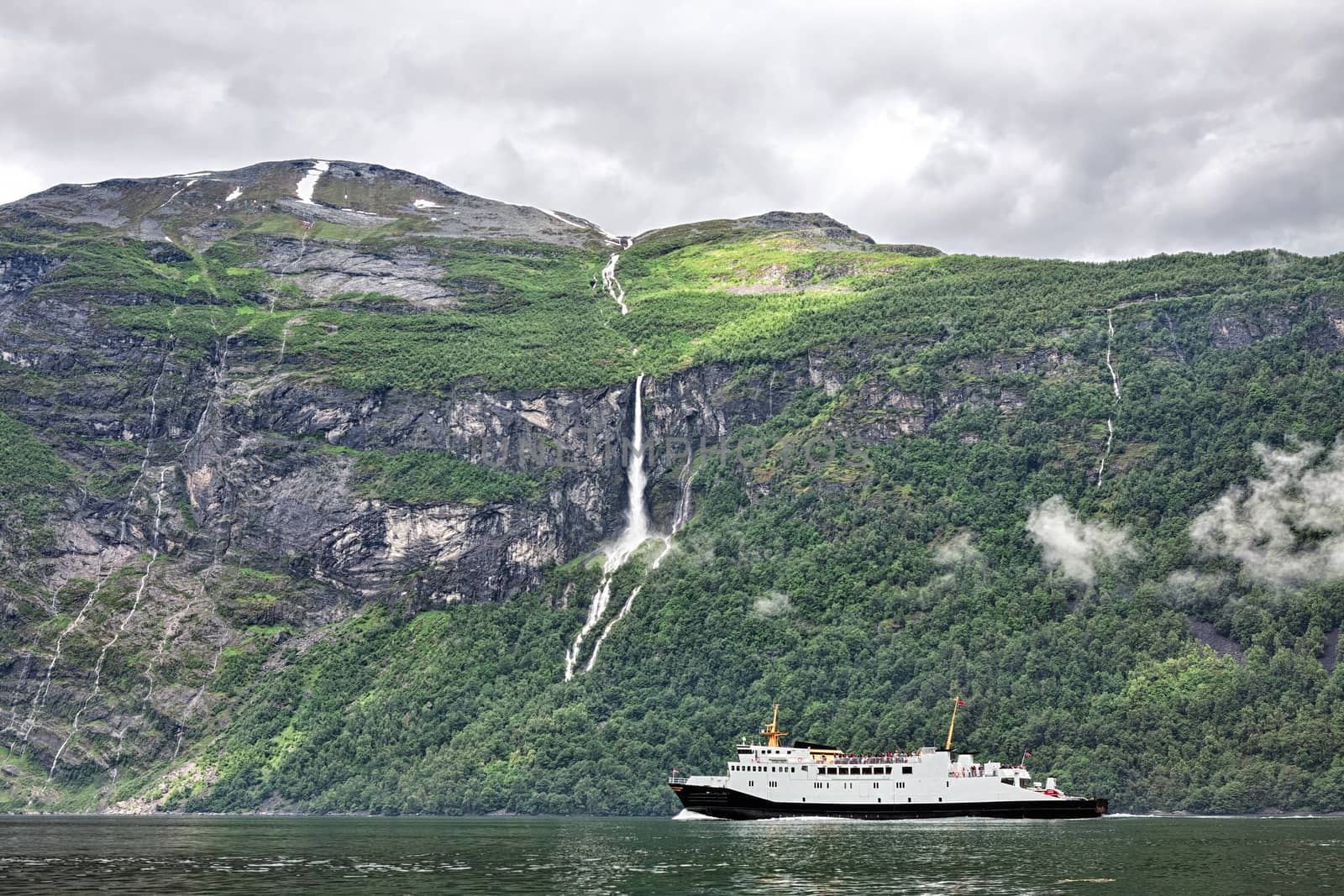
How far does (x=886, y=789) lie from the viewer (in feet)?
482

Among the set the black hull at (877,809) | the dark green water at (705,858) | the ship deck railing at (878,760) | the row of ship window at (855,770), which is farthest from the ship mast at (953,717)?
the dark green water at (705,858)

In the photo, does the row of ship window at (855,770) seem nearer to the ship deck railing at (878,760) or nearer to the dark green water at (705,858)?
the ship deck railing at (878,760)

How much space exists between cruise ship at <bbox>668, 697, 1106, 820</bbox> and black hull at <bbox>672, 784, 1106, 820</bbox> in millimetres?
82

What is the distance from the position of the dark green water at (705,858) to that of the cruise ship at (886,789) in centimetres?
425

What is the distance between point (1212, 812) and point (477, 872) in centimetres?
9300

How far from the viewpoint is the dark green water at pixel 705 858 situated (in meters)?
76.4

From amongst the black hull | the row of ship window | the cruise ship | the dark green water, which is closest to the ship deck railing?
the cruise ship

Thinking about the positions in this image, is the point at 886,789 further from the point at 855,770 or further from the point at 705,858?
the point at 705,858

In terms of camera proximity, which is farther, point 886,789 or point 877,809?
point 886,789

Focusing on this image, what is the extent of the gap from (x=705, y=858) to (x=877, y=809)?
54.0 m

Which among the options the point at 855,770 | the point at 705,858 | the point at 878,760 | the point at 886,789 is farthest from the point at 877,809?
the point at 705,858

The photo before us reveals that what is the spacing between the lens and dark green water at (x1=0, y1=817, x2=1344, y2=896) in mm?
76438

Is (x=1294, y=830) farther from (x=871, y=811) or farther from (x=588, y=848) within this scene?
(x=588, y=848)

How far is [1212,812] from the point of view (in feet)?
490
